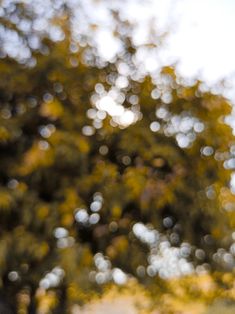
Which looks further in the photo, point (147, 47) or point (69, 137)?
point (147, 47)

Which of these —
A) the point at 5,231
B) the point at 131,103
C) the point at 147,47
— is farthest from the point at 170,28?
the point at 5,231

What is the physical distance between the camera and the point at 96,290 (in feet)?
15.6

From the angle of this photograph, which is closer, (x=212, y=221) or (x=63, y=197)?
(x=63, y=197)

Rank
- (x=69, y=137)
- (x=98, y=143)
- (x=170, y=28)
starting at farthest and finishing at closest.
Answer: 1. (x=170, y=28)
2. (x=98, y=143)
3. (x=69, y=137)

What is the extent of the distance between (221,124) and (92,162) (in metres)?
1.10

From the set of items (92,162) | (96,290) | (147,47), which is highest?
(147,47)

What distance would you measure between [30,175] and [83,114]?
0.64 m

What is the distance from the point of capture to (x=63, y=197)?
15.5ft

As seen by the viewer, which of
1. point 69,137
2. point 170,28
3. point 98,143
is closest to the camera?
point 69,137

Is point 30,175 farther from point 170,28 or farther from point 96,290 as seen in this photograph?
point 170,28

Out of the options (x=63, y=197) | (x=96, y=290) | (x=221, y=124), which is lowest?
(x=96, y=290)

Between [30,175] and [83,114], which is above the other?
[83,114]

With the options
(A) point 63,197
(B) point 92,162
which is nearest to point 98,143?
(B) point 92,162

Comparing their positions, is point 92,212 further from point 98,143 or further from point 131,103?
point 131,103
